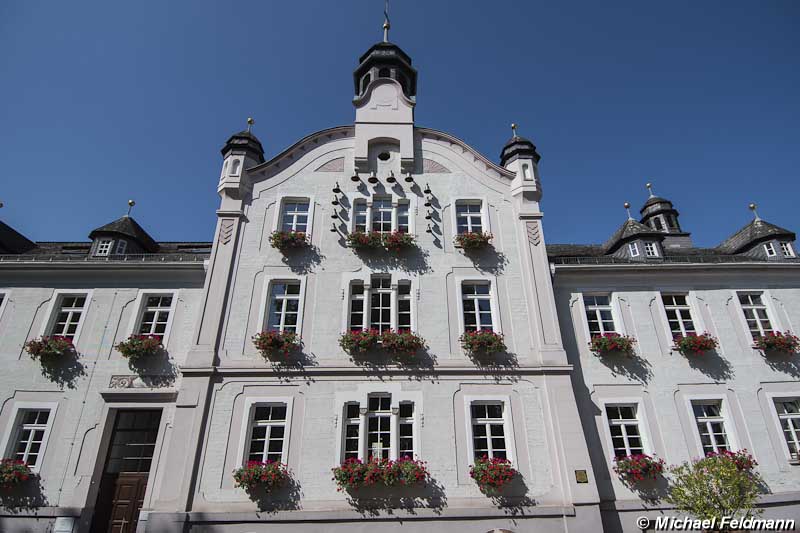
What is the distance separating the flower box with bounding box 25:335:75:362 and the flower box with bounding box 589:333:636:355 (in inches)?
645

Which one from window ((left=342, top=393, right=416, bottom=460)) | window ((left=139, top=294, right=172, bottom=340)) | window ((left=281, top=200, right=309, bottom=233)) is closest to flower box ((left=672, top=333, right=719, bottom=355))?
window ((left=342, top=393, right=416, bottom=460))

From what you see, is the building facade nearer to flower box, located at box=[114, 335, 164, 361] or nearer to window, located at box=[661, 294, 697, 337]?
window, located at box=[661, 294, 697, 337]

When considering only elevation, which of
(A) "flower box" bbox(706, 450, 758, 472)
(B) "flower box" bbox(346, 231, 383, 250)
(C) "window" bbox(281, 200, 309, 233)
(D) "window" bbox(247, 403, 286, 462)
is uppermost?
(C) "window" bbox(281, 200, 309, 233)

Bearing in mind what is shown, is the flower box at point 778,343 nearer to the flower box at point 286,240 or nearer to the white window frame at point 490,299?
the white window frame at point 490,299

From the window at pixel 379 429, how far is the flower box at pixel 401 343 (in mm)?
1286

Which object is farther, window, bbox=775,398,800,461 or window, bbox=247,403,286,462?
window, bbox=775,398,800,461

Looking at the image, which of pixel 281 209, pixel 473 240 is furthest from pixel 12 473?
pixel 473 240

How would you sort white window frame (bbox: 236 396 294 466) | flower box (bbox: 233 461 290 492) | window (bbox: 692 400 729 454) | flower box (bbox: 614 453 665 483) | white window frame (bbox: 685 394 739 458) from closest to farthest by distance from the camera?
1. flower box (bbox: 233 461 290 492)
2. white window frame (bbox: 236 396 294 466)
3. flower box (bbox: 614 453 665 483)
4. white window frame (bbox: 685 394 739 458)
5. window (bbox: 692 400 729 454)

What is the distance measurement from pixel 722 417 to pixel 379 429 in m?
10.6

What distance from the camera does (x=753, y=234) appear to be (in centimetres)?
1812

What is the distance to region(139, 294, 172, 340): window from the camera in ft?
48.4

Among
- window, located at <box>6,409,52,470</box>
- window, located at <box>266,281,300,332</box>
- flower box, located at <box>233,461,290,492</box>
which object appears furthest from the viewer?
window, located at <box>266,281,300,332</box>

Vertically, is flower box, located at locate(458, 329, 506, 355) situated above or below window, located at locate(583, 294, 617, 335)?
below

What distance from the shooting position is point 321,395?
13.0m
